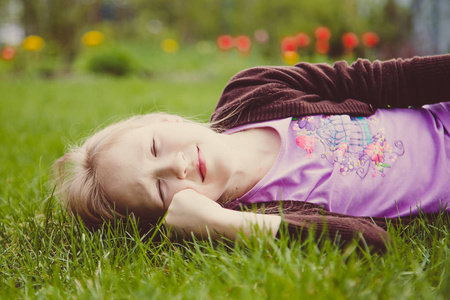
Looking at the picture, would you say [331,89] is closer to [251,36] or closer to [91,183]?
[91,183]

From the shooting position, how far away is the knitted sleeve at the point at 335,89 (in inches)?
79.3

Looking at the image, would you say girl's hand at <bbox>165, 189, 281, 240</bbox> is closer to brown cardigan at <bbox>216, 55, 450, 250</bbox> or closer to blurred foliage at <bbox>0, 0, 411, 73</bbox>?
brown cardigan at <bbox>216, 55, 450, 250</bbox>

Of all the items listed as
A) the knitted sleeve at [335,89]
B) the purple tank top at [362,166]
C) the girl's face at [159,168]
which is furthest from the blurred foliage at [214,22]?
the girl's face at [159,168]

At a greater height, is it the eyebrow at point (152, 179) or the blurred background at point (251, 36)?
the blurred background at point (251, 36)

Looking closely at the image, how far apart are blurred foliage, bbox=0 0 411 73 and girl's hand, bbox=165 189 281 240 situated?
23.9 feet

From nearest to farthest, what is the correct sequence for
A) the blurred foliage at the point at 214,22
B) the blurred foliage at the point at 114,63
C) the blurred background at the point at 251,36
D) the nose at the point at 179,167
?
the nose at the point at 179,167
the blurred background at the point at 251,36
the blurred foliage at the point at 214,22
the blurred foliage at the point at 114,63

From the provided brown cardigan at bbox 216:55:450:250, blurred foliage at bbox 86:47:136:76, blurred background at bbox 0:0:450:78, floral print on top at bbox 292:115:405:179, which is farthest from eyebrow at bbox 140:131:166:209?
blurred foliage at bbox 86:47:136:76

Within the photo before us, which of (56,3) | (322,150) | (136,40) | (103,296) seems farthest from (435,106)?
(136,40)

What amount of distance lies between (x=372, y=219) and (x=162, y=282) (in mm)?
866

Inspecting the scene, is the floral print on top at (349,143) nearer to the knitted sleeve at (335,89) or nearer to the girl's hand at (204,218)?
the knitted sleeve at (335,89)

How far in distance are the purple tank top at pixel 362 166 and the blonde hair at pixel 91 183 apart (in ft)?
1.83

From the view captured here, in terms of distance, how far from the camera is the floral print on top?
187 centimetres

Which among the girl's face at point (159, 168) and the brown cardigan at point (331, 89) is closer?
the girl's face at point (159, 168)

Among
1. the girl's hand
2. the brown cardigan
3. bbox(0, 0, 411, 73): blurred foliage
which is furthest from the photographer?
bbox(0, 0, 411, 73): blurred foliage
